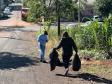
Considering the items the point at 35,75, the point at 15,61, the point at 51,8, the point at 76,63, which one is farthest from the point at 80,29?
the point at 51,8

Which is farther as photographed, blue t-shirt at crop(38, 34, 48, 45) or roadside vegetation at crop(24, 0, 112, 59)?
roadside vegetation at crop(24, 0, 112, 59)

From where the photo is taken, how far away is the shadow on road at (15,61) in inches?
739

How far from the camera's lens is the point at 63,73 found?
16344 mm

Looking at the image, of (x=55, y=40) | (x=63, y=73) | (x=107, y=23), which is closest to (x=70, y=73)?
(x=63, y=73)

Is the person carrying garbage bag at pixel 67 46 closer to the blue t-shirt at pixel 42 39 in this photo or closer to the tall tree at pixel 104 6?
the blue t-shirt at pixel 42 39

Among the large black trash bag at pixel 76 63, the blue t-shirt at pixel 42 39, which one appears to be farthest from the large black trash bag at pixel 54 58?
the blue t-shirt at pixel 42 39

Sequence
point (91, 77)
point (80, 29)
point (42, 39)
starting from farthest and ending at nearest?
point (80, 29)
point (42, 39)
point (91, 77)

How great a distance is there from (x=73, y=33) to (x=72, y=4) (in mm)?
8913

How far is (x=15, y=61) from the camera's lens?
20250mm

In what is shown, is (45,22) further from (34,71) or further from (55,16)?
(34,71)

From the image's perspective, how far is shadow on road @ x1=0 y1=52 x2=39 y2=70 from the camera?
1878 centimetres

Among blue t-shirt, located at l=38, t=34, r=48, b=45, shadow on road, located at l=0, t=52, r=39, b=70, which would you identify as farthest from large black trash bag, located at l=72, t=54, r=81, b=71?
blue t-shirt, located at l=38, t=34, r=48, b=45

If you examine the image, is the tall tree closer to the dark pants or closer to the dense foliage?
the dense foliage

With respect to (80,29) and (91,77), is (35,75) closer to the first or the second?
(91,77)
